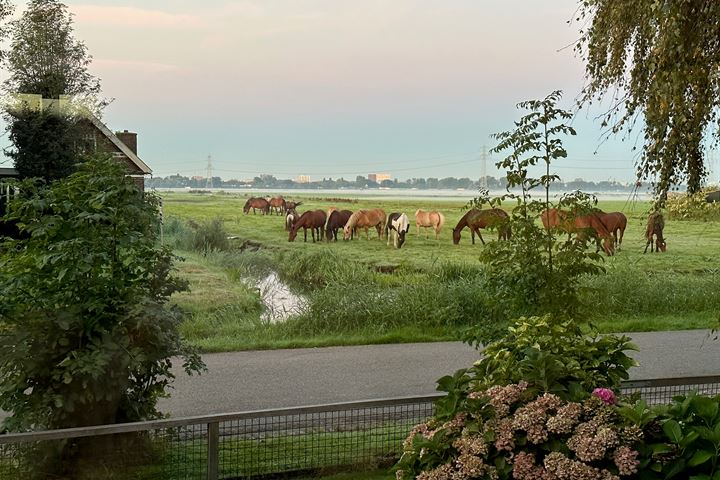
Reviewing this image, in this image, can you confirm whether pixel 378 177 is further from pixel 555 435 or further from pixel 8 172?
pixel 555 435

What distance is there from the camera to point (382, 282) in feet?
13.5

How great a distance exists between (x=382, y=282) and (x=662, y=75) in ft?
6.92

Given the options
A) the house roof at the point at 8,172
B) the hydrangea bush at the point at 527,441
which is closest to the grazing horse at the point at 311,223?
the house roof at the point at 8,172

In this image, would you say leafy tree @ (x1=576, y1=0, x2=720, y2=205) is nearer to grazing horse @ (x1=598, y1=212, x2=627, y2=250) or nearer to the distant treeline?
the distant treeline

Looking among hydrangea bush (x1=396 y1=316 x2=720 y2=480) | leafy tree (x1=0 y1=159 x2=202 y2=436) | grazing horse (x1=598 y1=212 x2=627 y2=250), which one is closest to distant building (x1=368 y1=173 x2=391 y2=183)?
grazing horse (x1=598 y1=212 x2=627 y2=250)

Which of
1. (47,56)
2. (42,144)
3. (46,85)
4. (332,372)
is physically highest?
(47,56)

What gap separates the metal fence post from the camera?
2.17m

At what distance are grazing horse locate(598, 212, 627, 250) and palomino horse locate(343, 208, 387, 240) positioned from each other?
1244 millimetres

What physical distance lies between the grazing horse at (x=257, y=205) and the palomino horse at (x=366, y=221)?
19.1 inches

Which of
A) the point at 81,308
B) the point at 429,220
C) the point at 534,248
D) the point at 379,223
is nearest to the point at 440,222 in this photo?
the point at 429,220

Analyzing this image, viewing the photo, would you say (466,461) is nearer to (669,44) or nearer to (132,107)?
(669,44)

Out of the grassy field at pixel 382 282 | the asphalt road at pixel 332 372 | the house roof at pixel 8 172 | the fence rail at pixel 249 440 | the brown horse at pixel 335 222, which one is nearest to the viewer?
the fence rail at pixel 249 440

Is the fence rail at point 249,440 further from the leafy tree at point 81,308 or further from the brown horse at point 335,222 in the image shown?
the brown horse at point 335,222

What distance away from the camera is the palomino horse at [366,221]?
4154 mm
